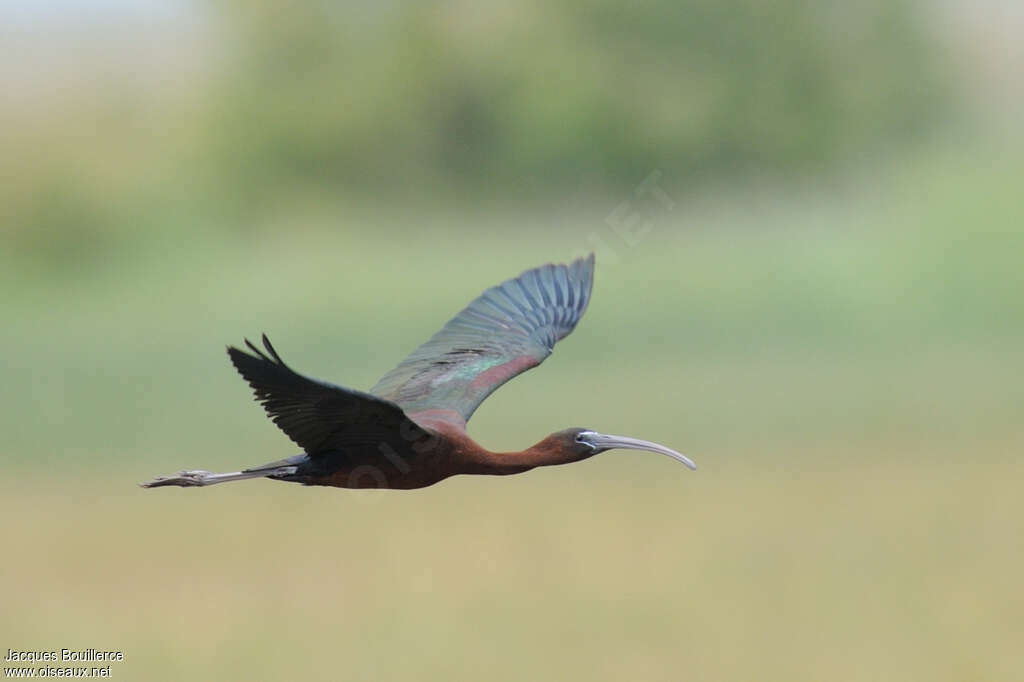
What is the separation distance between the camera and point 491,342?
8.84 meters

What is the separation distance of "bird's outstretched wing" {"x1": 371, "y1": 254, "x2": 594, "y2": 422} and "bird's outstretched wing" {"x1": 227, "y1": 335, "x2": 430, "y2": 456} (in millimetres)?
700

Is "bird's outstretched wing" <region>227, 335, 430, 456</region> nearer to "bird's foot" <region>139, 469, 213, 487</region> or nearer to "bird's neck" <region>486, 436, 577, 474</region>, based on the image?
"bird's neck" <region>486, 436, 577, 474</region>

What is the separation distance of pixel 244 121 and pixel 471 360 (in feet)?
72.7

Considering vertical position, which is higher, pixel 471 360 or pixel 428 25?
pixel 428 25

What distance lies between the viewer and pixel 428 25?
29.2 meters

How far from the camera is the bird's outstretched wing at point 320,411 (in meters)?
6.62

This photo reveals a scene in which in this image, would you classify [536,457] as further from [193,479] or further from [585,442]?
[193,479]

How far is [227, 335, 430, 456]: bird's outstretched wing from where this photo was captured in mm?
6621

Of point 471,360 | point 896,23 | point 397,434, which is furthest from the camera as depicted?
point 896,23

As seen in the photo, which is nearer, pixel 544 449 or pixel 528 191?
pixel 544 449

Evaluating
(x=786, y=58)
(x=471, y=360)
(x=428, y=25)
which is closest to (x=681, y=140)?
(x=786, y=58)

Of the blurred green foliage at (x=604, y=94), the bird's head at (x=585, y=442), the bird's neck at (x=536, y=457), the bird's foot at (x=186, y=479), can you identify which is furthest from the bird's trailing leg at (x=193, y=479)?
the blurred green foliage at (x=604, y=94)

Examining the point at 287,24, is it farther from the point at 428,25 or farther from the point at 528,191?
the point at 528,191

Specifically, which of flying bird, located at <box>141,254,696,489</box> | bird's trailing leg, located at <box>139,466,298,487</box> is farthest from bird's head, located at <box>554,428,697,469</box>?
bird's trailing leg, located at <box>139,466,298,487</box>
